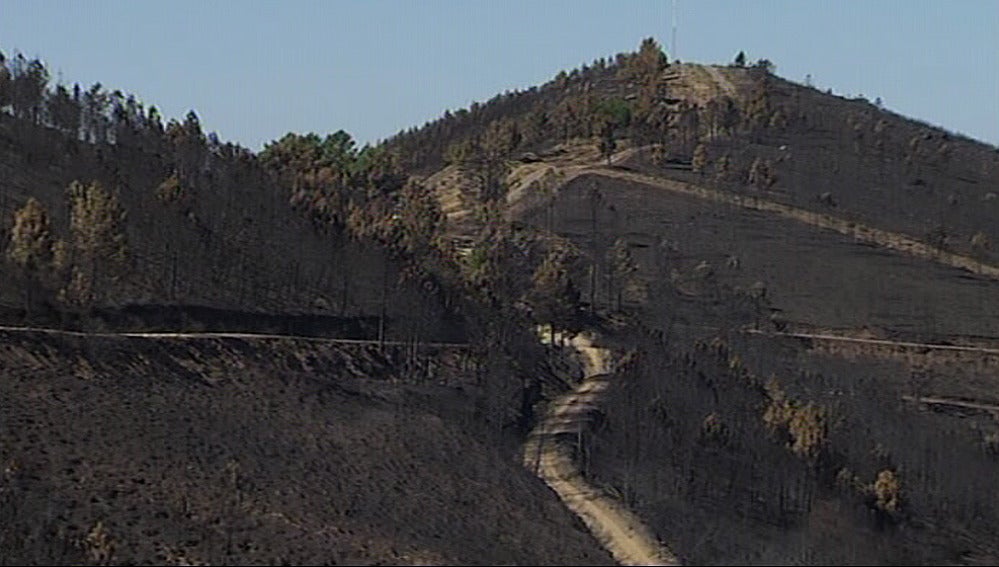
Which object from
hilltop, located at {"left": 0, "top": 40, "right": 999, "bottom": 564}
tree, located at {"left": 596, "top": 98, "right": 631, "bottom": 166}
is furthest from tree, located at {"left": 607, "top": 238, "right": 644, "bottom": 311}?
tree, located at {"left": 596, "top": 98, "right": 631, "bottom": 166}

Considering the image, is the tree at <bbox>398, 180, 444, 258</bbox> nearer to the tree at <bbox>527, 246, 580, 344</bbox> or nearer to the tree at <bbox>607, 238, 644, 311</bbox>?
the tree at <bbox>527, 246, 580, 344</bbox>

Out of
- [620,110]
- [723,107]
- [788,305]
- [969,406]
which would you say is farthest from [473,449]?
[723,107]

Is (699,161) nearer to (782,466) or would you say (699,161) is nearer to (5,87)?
(5,87)

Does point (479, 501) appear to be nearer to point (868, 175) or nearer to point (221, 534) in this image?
point (221, 534)

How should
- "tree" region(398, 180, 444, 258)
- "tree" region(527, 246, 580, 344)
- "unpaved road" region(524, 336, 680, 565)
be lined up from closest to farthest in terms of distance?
"unpaved road" region(524, 336, 680, 565)
"tree" region(527, 246, 580, 344)
"tree" region(398, 180, 444, 258)

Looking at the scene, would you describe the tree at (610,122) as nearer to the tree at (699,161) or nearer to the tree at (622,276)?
the tree at (699,161)

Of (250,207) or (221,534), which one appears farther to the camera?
(250,207)

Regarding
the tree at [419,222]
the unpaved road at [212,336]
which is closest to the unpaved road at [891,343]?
the tree at [419,222]
